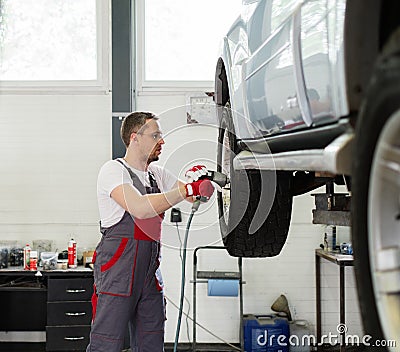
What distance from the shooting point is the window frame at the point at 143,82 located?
21.5ft

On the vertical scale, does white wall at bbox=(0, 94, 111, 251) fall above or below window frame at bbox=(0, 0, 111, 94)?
below

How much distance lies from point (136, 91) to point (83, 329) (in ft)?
7.23

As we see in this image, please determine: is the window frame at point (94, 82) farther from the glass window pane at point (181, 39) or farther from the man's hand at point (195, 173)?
the man's hand at point (195, 173)

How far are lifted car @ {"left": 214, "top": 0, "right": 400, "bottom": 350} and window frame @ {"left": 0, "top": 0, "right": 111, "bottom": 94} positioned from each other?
3.32 meters

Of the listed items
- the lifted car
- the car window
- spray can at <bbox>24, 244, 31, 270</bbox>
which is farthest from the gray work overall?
spray can at <bbox>24, 244, 31, 270</bbox>

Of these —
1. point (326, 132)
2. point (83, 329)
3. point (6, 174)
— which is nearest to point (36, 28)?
point (6, 174)

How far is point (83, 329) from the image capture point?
230 inches

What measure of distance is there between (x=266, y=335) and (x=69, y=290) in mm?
1681

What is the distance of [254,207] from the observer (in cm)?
356

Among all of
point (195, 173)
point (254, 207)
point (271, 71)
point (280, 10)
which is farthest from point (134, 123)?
point (280, 10)

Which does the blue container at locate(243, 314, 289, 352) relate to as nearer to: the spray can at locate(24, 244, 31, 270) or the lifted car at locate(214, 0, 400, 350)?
the spray can at locate(24, 244, 31, 270)

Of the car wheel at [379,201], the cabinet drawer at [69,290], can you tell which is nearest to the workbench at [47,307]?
the cabinet drawer at [69,290]

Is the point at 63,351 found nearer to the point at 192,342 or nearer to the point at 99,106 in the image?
the point at 192,342

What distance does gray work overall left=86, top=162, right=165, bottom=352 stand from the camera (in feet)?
13.2
